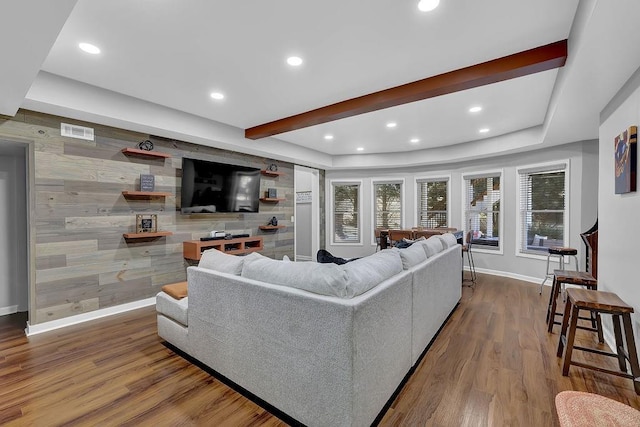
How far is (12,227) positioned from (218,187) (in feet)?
8.18

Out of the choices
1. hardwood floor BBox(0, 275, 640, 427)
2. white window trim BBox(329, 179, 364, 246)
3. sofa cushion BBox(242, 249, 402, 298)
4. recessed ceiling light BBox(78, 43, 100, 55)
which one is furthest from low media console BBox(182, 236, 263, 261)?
white window trim BBox(329, 179, 364, 246)

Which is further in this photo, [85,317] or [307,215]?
[307,215]

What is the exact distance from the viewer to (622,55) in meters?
2.03

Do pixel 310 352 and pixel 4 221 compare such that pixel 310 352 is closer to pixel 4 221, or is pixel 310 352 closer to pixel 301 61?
pixel 301 61

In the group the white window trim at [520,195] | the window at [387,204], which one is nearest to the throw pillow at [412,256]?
the white window trim at [520,195]

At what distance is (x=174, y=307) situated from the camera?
2557 mm

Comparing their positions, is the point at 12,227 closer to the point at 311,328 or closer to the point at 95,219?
the point at 95,219

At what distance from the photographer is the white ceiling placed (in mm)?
1914

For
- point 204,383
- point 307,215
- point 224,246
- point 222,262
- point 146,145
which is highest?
point 146,145

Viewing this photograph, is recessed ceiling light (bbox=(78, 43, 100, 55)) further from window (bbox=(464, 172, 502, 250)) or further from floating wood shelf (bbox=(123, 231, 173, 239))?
window (bbox=(464, 172, 502, 250))

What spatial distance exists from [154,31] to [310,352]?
97.8 inches

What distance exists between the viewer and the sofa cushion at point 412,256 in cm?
235

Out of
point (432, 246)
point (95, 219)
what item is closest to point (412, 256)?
point (432, 246)

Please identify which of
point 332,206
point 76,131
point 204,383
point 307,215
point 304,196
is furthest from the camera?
point 304,196
